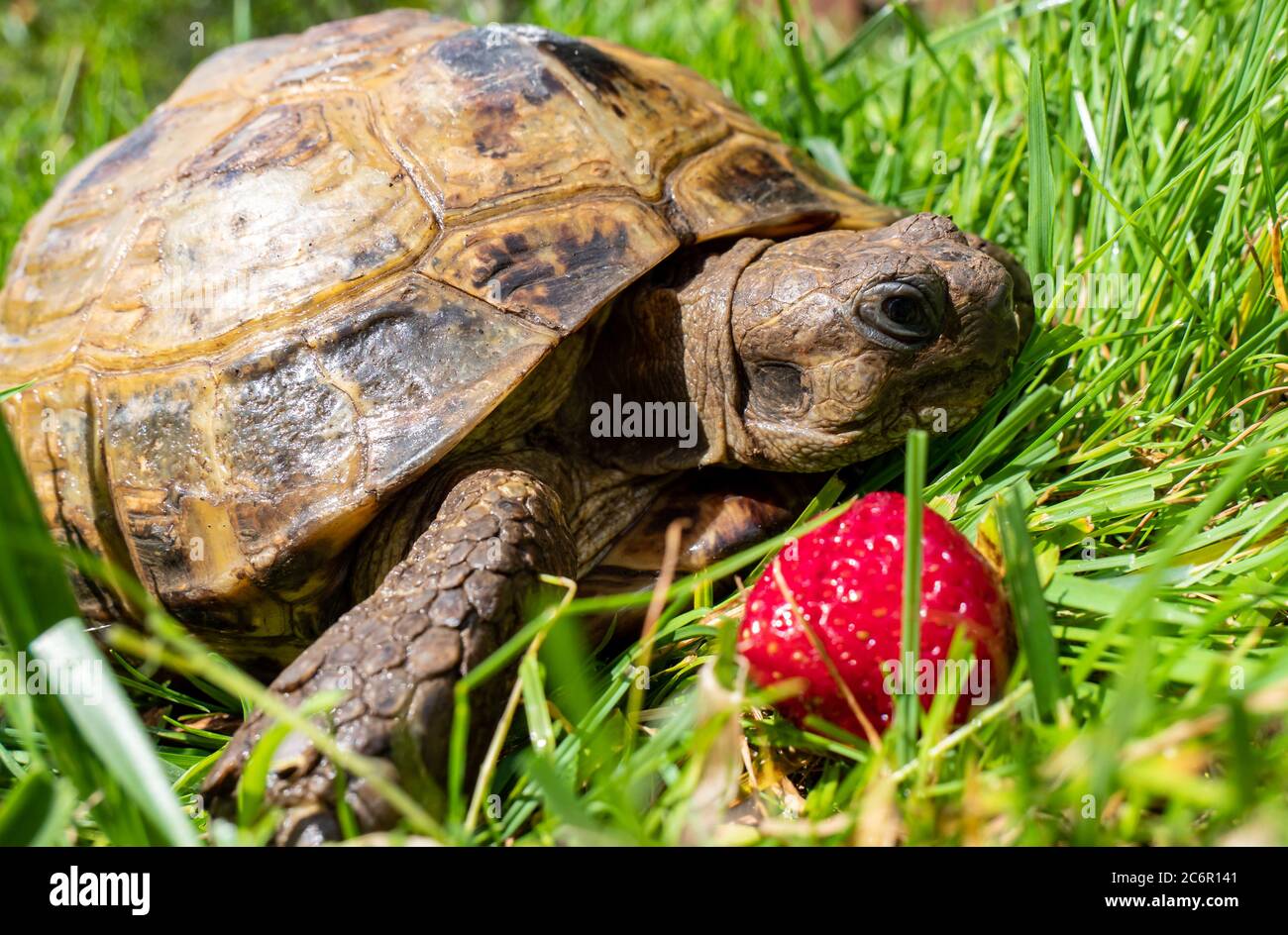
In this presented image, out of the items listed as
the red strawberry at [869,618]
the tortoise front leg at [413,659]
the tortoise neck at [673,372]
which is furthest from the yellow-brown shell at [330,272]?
the red strawberry at [869,618]

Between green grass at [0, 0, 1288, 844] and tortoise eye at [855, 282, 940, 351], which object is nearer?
green grass at [0, 0, 1288, 844]

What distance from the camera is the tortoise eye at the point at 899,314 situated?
2.19 metres

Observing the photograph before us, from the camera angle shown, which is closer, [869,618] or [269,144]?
[869,618]

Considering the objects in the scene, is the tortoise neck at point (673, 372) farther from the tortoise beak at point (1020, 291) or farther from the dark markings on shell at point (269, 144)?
the dark markings on shell at point (269, 144)

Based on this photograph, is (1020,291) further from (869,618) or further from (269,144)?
(269,144)

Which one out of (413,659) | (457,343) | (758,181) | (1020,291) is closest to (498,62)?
(758,181)

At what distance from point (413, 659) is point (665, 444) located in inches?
38.0

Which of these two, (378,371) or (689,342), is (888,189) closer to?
(689,342)

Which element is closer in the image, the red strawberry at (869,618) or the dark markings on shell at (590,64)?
the red strawberry at (869,618)

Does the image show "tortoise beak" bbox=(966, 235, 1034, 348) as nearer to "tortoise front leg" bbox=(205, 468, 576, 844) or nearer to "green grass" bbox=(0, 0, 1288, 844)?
"green grass" bbox=(0, 0, 1288, 844)

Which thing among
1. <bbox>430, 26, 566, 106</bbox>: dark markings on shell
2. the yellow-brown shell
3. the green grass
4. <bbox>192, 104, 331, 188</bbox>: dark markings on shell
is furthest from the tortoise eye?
<bbox>192, 104, 331, 188</bbox>: dark markings on shell

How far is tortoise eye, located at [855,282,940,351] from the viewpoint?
7.20 ft

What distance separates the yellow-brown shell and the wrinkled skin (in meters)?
0.21

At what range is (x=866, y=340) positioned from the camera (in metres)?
2.25
